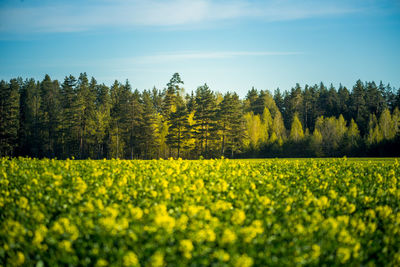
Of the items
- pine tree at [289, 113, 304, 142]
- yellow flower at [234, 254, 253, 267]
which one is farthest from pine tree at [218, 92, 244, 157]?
yellow flower at [234, 254, 253, 267]

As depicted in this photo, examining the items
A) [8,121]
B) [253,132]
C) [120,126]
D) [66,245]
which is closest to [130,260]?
[66,245]

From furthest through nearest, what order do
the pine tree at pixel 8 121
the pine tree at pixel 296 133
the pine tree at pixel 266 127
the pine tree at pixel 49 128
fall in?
the pine tree at pixel 49 128, the pine tree at pixel 266 127, the pine tree at pixel 296 133, the pine tree at pixel 8 121

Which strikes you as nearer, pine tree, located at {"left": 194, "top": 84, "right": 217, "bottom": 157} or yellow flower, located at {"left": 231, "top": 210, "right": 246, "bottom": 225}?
yellow flower, located at {"left": 231, "top": 210, "right": 246, "bottom": 225}

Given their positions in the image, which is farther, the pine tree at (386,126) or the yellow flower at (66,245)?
the pine tree at (386,126)

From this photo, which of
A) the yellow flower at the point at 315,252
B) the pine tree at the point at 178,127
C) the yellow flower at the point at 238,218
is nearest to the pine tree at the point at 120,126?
the pine tree at the point at 178,127

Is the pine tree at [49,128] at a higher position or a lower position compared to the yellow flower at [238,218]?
higher

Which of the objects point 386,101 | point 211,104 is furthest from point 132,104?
point 386,101

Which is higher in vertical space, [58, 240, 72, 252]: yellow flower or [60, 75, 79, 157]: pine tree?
[60, 75, 79, 157]: pine tree

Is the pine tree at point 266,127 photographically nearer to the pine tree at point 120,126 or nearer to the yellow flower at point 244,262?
the pine tree at point 120,126

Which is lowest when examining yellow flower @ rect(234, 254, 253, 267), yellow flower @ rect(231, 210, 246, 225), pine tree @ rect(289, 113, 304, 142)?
yellow flower @ rect(234, 254, 253, 267)

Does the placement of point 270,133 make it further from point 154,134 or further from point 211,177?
point 211,177

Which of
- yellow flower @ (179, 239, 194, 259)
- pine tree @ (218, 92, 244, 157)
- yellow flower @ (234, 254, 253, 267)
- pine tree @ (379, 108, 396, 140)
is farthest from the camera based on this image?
pine tree @ (379, 108, 396, 140)

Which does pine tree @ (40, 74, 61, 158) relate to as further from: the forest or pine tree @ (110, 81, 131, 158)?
pine tree @ (110, 81, 131, 158)

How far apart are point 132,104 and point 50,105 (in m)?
25.0
